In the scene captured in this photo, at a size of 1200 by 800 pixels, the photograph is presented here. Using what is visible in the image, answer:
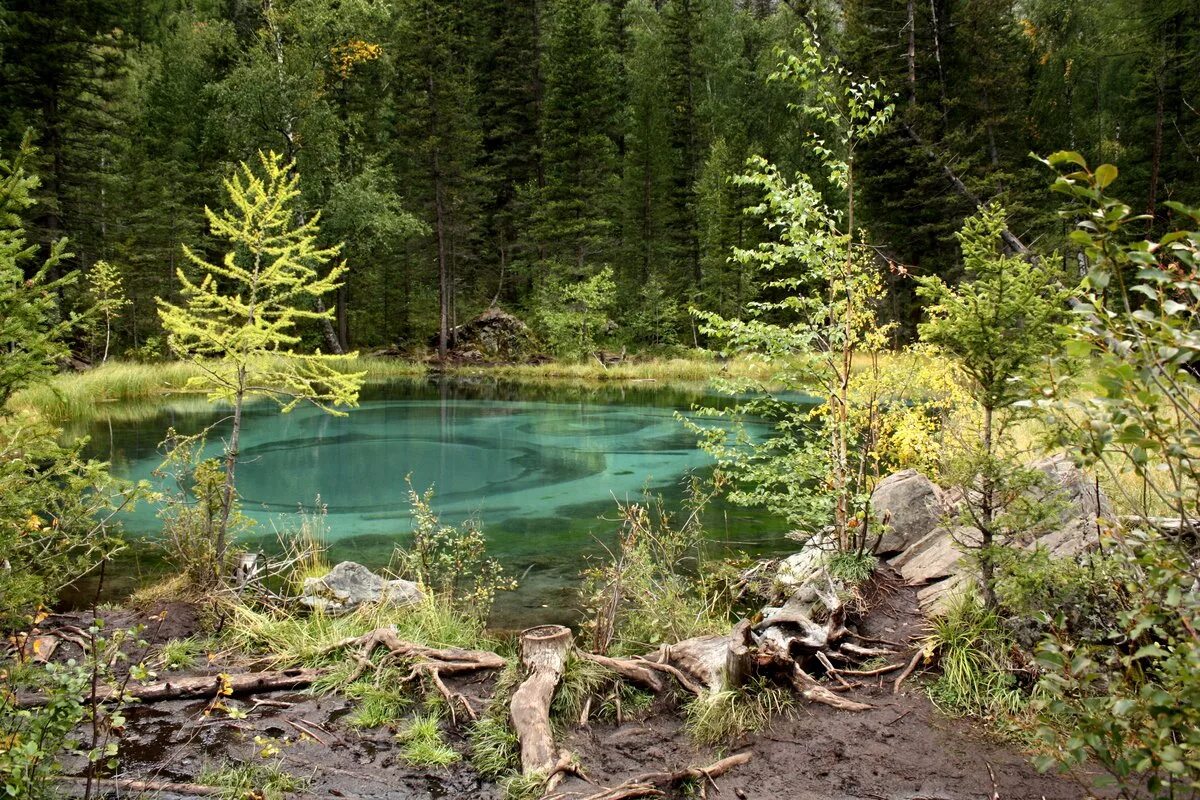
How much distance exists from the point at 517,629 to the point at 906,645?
2865mm

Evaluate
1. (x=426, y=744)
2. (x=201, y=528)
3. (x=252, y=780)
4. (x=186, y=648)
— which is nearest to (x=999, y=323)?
(x=426, y=744)

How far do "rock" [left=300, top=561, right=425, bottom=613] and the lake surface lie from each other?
2.75 ft

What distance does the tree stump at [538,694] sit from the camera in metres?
3.81

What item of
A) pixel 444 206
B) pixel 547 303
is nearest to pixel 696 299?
pixel 547 303

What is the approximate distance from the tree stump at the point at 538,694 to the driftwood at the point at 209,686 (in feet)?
4.76

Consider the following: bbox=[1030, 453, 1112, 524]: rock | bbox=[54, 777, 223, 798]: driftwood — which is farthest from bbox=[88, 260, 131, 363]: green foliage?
bbox=[1030, 453, 1112, 524]: rock

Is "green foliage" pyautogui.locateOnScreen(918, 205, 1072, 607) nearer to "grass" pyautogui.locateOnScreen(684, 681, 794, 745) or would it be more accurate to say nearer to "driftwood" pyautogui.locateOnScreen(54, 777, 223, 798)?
"grass" pyautogui.locateOnScreen(684, 681, 794, 745)

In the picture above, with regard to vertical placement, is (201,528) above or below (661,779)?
above

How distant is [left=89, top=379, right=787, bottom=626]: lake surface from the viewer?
8.31 metres

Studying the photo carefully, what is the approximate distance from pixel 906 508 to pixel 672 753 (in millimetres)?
3658

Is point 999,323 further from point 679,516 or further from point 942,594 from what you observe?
point 679,516

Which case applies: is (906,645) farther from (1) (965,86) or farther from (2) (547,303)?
(2) (547,303)

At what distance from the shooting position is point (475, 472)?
12.3 m

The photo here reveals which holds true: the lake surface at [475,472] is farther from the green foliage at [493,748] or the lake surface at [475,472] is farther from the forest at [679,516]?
the green foliage at [493,748]
